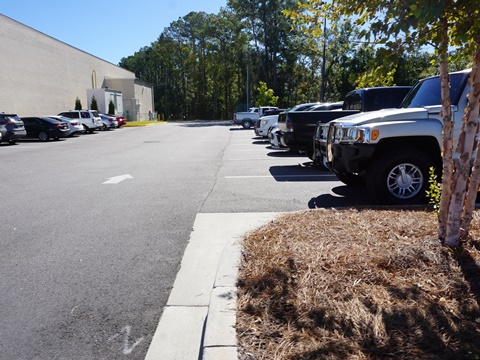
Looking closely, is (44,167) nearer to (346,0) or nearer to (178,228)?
(178,228)

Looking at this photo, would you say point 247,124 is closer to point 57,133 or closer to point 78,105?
point 57,133

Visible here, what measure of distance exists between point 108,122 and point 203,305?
3746cm

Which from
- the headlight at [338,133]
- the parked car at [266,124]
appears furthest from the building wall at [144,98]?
the headlight at [338,133]

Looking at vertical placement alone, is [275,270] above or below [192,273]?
above

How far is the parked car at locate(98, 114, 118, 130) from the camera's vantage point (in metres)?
37.7

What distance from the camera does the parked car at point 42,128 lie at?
25484 mm

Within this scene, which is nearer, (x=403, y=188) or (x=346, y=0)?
(x=346, y=0)

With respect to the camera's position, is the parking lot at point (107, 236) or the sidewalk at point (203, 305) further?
the parking lot at point (107, 236)

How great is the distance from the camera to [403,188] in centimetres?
659

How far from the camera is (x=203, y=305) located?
3656 mm

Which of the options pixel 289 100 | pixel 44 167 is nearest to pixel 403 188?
pixel 44 167

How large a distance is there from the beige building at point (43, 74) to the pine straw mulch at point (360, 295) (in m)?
33.0

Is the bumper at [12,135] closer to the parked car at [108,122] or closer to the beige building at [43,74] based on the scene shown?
the beige building at [43,74]

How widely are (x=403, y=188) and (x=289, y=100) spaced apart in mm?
68171
